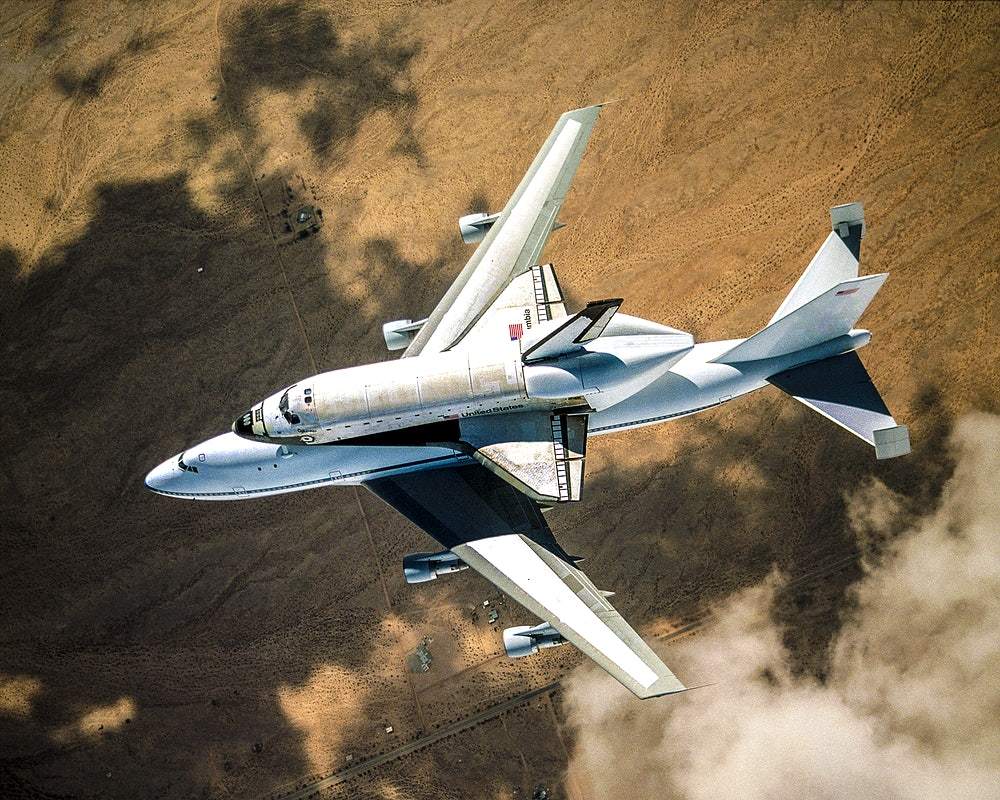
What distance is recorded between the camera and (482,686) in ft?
94.8

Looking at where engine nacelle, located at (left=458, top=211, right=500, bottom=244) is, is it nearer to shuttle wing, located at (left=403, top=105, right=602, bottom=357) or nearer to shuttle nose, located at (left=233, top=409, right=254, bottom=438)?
shuttle wing, located at (left=403, top=105, right=602, bottom=357)

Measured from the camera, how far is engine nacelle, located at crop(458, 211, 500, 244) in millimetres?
28391

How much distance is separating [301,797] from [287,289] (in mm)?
19376

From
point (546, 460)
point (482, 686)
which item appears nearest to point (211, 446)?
point (546, 460)

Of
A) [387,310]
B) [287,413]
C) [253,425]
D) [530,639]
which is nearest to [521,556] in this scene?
[530,639]

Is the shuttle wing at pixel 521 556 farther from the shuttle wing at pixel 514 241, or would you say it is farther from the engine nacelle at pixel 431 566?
the shuttle wing at pixel 514 241

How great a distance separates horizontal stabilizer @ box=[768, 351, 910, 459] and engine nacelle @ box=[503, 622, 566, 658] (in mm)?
10773

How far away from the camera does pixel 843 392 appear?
2455 centimetres

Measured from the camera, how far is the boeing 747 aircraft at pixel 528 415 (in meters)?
23.8

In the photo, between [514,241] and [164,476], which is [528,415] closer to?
[514,241]

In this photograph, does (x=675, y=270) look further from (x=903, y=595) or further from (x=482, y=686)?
(x=482, y=686)

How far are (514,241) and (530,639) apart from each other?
13.5 m

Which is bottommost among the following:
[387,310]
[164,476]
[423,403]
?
[164,476]

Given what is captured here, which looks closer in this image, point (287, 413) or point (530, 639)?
point (287, 413)
